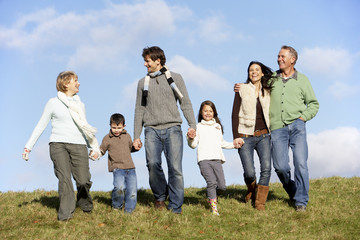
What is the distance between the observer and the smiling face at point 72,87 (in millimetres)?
9148

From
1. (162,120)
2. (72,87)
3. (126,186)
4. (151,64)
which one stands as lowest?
(126,186)

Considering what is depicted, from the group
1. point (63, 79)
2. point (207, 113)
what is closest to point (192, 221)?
point (207, 113)

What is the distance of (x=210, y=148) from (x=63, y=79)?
11.6 feet

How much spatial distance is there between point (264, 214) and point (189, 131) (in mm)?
2475

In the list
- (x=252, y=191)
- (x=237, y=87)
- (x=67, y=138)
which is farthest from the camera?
(x=252, y=191)

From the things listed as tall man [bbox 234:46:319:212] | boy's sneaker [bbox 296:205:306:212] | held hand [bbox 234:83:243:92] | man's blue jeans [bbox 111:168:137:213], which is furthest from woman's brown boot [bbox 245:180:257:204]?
man's blue jeans [bbox 111:168:137:213]

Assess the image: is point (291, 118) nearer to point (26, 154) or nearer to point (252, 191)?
point (252, 191)

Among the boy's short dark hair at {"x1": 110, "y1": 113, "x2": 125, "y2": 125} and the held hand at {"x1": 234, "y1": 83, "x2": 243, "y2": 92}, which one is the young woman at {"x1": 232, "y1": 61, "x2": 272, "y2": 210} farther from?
the boy's short dark hair at {"x1": 110, "y1": 113, "x2": 125, "y2": 125}

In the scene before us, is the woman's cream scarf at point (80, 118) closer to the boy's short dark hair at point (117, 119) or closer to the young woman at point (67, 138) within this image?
the young woman at point (67, 138)

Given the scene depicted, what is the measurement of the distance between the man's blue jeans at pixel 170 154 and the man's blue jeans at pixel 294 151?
2133 mm

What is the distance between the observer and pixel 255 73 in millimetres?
9648

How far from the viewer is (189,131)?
908cm

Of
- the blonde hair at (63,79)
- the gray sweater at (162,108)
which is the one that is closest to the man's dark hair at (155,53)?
the gray sweater at (162,108)

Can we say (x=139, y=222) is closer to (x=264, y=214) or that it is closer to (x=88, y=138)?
(x=88, y=138)
